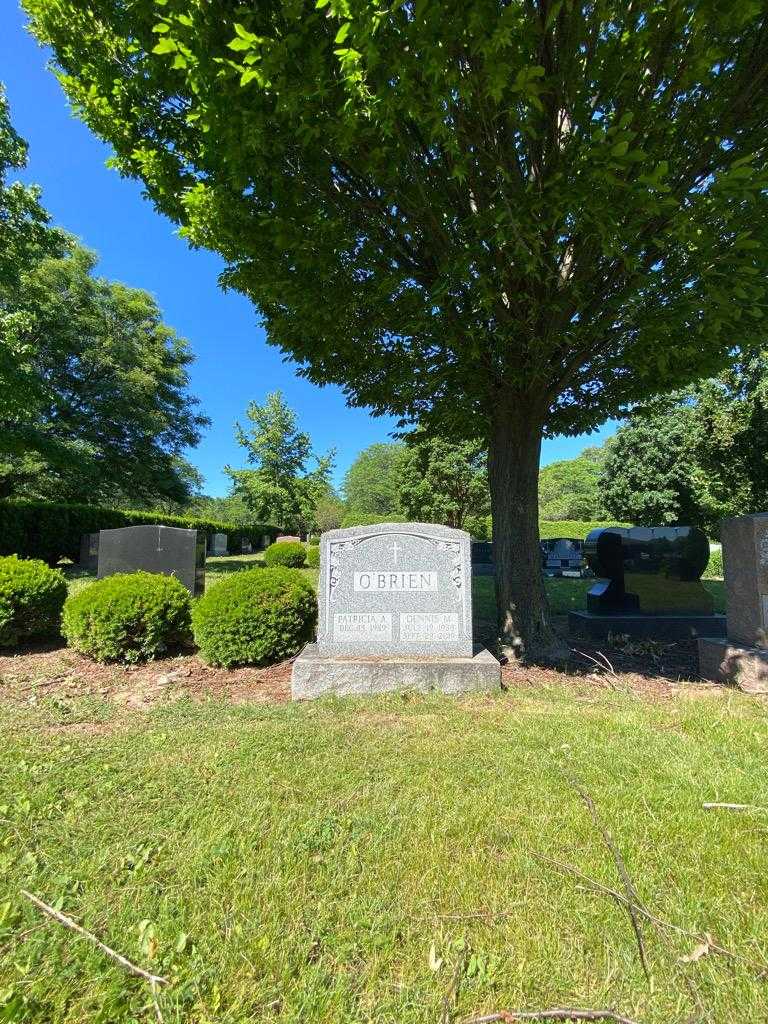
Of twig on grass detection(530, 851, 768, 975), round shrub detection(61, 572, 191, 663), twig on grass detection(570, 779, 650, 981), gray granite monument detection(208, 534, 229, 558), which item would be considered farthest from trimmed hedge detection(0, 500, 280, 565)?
twig on grass detection(530, 851, 768, 975)

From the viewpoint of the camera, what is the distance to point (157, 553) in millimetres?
7047

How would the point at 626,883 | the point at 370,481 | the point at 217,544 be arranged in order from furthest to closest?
the point at 370,481 < the point at 217,544 < the point at 626,883

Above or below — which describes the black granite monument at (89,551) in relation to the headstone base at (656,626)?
above

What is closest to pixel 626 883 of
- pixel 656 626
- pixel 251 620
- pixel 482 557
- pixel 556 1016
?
pixel 556 1016

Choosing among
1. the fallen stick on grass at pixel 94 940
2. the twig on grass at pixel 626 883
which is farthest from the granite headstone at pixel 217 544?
the twig on grass at pixel 626 883

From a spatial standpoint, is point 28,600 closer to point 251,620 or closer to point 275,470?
point 251,620

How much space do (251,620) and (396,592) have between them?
1589 mm

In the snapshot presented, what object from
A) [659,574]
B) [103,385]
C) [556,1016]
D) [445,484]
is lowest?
[556,1016]

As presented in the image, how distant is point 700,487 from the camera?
1888 centimetres

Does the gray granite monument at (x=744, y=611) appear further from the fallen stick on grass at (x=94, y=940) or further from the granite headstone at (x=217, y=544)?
the granite headstone at (x=217, y=544)

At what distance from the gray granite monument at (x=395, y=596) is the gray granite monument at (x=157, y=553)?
127 inches

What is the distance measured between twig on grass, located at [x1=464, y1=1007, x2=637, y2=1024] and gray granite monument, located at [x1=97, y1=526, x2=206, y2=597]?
6554 mm

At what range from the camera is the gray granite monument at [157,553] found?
276 inches

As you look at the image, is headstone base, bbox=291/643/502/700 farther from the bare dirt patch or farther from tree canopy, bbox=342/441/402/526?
tree canopy, bbox=342/441/402/526
